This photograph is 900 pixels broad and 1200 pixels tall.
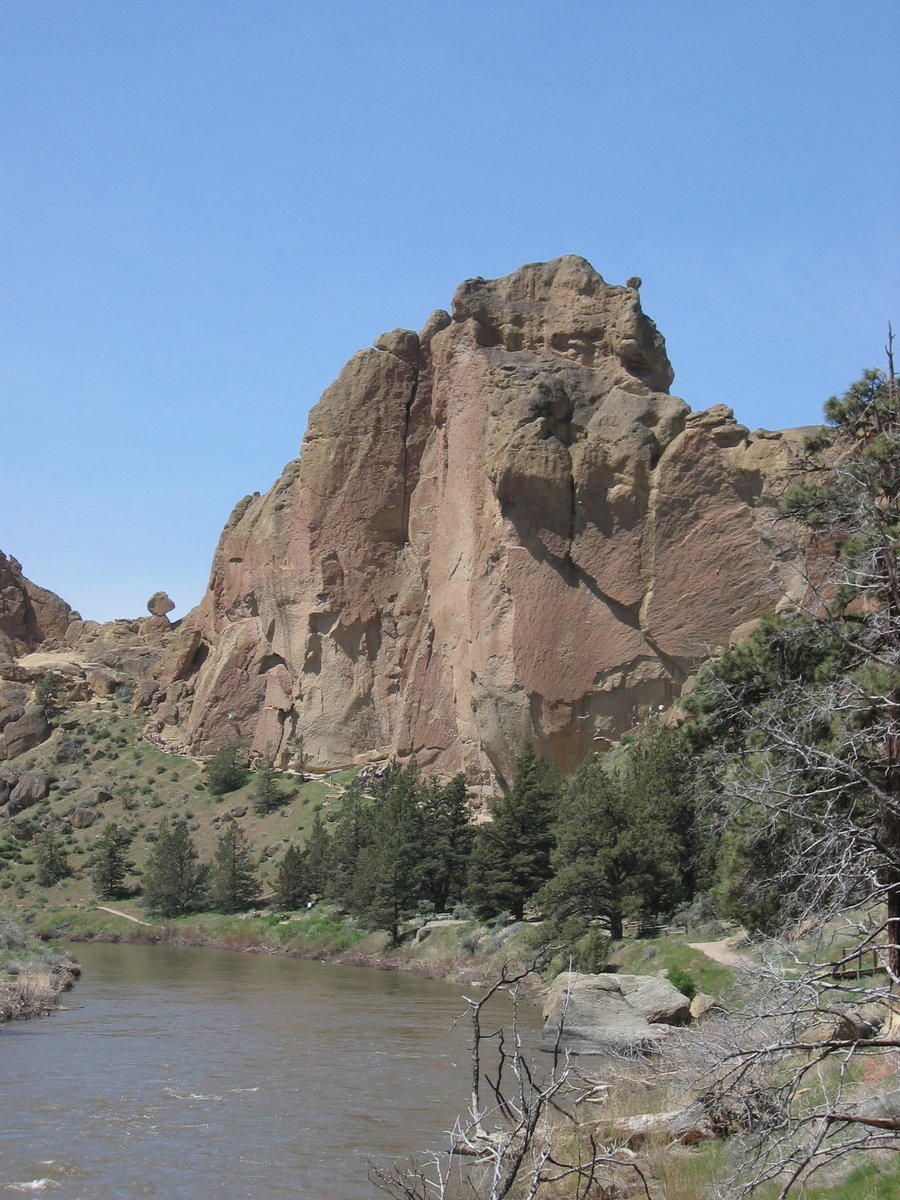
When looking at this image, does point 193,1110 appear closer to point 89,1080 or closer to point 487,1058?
point 89,1080

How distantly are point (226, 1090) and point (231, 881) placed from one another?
123 ft

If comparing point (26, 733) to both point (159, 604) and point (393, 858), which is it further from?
point (393, 858)

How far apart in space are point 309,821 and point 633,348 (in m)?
29.1

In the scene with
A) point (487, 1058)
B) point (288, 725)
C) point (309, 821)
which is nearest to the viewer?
point (487, 1058)

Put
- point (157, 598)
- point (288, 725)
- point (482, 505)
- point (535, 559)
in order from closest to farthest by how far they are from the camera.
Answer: point (535, 559), point (482, 505), point (288, 725), point (157, 598)

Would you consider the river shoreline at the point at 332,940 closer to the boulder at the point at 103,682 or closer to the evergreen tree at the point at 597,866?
the evergreen tree at the point at 597,866

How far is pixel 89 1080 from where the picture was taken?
2131cm

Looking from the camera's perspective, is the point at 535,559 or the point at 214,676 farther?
the point at 214,676

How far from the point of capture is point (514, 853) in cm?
4406

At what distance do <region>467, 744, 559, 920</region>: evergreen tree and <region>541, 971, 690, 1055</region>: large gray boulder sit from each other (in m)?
17.1

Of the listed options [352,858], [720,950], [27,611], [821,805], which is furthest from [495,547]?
[27,611]

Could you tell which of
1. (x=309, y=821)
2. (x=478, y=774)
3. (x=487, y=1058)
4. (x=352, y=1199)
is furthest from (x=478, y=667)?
(x=352, y=1199)

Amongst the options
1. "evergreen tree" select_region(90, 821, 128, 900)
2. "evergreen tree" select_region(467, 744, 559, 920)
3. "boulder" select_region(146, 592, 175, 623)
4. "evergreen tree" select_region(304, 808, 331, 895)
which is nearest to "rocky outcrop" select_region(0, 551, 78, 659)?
"boulder" select_region(146, 592, 175, 623)

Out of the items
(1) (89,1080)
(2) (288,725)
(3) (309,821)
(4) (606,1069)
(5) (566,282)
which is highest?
(5) (566,282)
